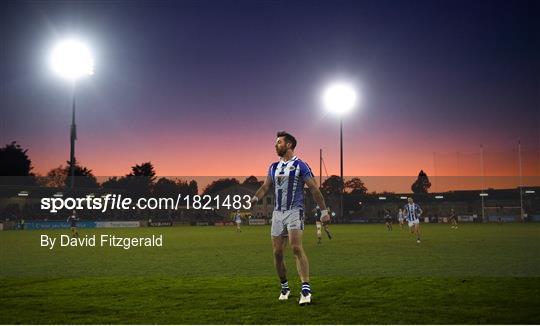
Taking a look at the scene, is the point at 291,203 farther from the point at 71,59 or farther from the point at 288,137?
the point at 71,59

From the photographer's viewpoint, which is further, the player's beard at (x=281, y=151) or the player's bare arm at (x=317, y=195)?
the player's beard at (x=281, y=151)

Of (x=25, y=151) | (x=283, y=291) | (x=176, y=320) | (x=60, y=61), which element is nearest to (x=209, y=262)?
(x=283, y=291)

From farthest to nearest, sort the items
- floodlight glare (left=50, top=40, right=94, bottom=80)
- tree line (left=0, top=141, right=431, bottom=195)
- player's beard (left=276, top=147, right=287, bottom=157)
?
1. tree line (left=0, top=141, right=431, bottom=195)
2. floodlight glare (left=50, top=40, right=94, bottom=80)
3. player's beard (left=276, top=147, right=287, bottom=157)

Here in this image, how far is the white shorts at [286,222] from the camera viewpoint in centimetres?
856

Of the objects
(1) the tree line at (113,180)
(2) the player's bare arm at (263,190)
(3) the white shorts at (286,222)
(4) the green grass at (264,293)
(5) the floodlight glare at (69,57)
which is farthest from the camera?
(1) the tree line at (113,180)

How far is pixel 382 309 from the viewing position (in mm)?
8188

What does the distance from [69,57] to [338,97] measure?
3211cm

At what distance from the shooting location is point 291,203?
8.62 metres

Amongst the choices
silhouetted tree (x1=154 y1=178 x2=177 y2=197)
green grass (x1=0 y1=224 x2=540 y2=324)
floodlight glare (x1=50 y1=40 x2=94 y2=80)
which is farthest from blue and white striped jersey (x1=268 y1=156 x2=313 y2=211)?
silhouetted tree (x1=154 y1=178 x2=177 y2=197)

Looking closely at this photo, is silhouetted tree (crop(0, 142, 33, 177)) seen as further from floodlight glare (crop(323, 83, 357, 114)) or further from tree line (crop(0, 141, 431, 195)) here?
floodlight glare (crop(323, 83, 357, 114))

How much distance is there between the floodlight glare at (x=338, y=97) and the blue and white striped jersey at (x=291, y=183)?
5662cm

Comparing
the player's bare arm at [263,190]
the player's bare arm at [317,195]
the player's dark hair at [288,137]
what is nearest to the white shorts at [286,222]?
the player's bare arm at [317,195]

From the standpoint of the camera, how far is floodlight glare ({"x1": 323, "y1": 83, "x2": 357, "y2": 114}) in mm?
64625

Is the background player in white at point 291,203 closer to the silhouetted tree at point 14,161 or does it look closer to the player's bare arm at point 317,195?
the player's bare arm at point 317,195
